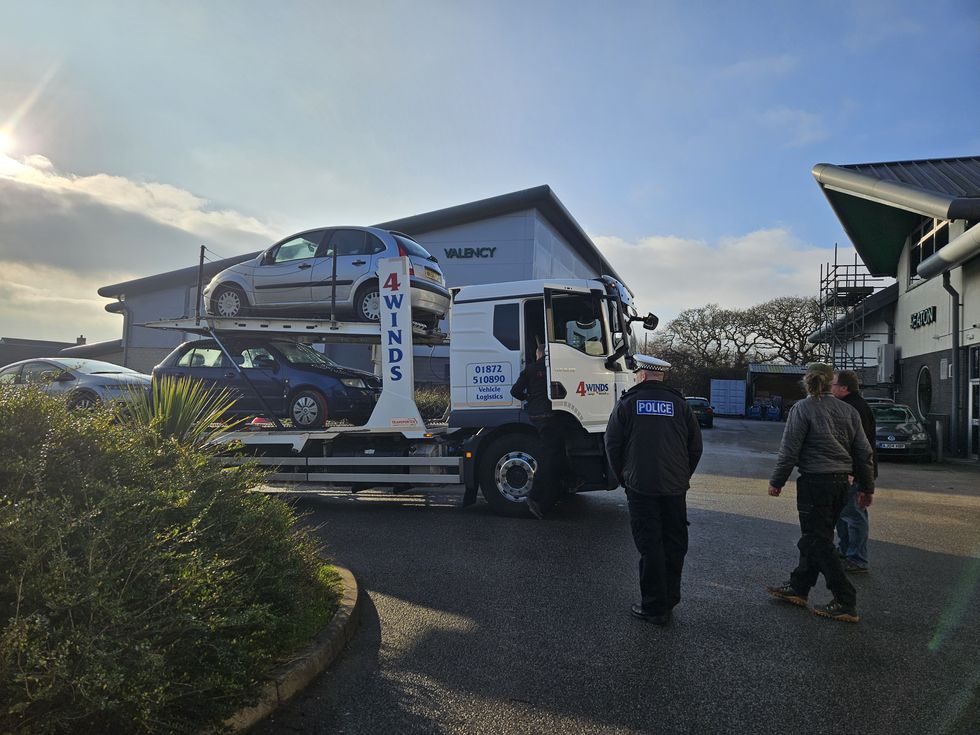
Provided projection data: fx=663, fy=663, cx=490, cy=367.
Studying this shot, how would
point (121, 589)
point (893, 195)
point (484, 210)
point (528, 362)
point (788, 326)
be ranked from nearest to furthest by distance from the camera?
point (121, 589)
point (528, 362)
point (893, 195)
point (484, 210)
point (788, 326)

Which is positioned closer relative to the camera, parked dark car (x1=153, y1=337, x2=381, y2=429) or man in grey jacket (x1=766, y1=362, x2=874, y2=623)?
man in grey jacket (x1=766, y1=362, x2=874, y2=623)

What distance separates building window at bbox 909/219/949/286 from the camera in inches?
806

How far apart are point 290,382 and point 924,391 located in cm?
2069

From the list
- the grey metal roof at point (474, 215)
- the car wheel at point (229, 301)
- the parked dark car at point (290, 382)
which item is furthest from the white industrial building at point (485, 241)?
the parked dark car at point (290, 382)

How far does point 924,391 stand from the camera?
69.2ft

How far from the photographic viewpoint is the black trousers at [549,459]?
7332 millimetres

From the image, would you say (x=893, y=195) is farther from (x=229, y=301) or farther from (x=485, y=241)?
(x=229, y=301)

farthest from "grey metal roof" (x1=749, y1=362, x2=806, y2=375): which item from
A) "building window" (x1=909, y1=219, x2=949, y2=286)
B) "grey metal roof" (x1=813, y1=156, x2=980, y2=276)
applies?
"building window" (x1=909, y1=219, x2=949, y2=286)

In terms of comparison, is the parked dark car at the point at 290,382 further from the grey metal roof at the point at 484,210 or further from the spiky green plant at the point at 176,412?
the grey metal roof at the point at 484,210

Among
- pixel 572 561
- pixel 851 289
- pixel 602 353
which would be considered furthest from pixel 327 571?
pixel 851 289

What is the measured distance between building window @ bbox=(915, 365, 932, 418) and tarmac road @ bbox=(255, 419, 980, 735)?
15439 mm

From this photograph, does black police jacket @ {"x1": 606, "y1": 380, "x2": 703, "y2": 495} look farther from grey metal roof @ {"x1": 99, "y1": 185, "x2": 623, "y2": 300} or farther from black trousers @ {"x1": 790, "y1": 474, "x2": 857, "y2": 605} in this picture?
grey metal roof @ {"x1": 99, "y1": 185, "x2": 623, "y2": 300}

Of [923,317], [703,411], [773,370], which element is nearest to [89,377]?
[923,317]

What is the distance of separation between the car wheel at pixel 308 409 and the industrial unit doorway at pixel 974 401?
17164mm
